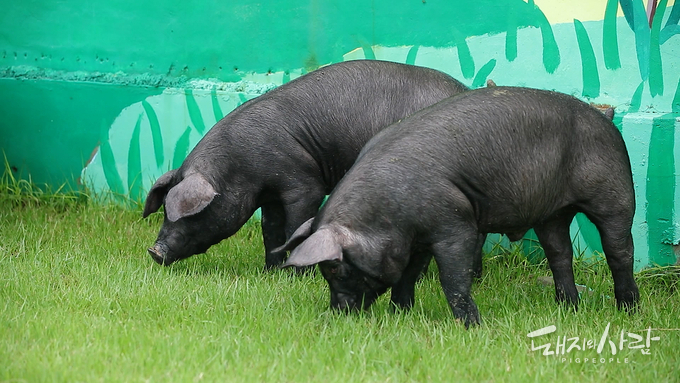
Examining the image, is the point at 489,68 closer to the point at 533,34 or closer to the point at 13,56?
the point at 533,34

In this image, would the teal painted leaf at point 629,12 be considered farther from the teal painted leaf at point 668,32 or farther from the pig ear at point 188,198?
the pig ear at point 188,198

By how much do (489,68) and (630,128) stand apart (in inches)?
48.3

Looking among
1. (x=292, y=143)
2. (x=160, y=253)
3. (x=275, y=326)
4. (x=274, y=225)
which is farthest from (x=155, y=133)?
(x=275, y=326)

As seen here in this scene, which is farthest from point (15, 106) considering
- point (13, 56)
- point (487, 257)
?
point (487, 257)

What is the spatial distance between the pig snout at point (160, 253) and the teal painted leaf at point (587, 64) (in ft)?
11.2

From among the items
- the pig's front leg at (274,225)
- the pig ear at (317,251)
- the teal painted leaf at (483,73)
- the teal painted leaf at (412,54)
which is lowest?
the pig's front leg at (274,225)

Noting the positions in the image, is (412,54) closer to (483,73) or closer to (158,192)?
(483,73)

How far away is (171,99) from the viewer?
8.12 metres

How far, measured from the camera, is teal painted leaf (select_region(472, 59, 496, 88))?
7.00 m

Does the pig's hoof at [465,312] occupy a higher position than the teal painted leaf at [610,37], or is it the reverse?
the teal painted leaf at [610,37]

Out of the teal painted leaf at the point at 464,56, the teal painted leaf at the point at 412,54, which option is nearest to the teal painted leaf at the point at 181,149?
the teal painted leaf at the point at 412,54

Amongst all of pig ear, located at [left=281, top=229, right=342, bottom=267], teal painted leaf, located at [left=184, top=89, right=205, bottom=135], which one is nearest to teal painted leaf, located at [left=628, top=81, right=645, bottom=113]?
pig ear, located at [left=281, top=229, right=342, bottom=267]

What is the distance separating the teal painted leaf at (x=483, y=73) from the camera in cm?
700

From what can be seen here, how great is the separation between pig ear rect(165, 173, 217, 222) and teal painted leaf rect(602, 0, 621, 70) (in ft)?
10.4
